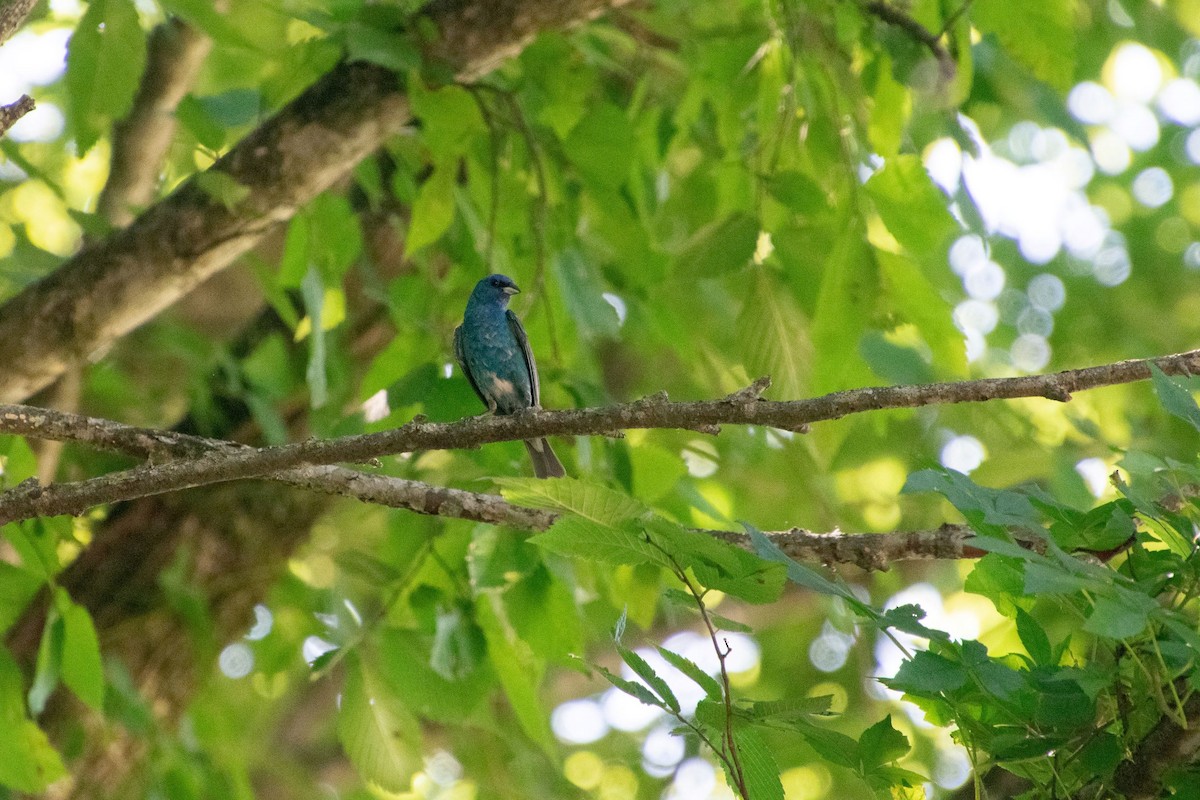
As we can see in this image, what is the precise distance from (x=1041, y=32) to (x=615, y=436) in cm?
203

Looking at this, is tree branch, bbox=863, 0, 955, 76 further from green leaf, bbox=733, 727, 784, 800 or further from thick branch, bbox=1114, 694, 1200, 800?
green leaf, bbox=733, 727, 784, 800

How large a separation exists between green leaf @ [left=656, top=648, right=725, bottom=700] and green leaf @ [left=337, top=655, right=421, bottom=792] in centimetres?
179

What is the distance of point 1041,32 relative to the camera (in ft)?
11.1

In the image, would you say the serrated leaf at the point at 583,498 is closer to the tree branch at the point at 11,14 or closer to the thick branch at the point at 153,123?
the tree branch at the point at 11,14

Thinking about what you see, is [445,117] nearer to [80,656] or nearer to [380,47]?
[380,47]

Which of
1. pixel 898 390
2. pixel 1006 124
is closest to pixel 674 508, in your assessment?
pixel 898 390

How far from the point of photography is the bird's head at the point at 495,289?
539cm

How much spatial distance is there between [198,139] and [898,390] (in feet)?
8.61

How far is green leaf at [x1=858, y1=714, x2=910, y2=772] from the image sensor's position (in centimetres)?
208

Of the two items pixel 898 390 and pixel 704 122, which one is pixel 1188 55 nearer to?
pixel 704 122

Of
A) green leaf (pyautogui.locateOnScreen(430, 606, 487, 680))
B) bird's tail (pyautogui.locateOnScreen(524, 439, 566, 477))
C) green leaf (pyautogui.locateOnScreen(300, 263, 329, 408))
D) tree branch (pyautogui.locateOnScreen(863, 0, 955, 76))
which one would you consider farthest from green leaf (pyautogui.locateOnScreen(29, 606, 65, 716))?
tree branch (pyautogui.locateOnScreen(863, 0, 955, 76))

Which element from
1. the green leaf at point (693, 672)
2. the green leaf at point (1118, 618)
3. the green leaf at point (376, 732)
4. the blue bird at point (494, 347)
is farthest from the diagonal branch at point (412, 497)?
the blue bird at point (494, 347)

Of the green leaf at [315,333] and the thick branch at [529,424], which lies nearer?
the thick branch at [529,424]

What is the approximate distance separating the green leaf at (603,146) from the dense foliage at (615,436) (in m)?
0.01
